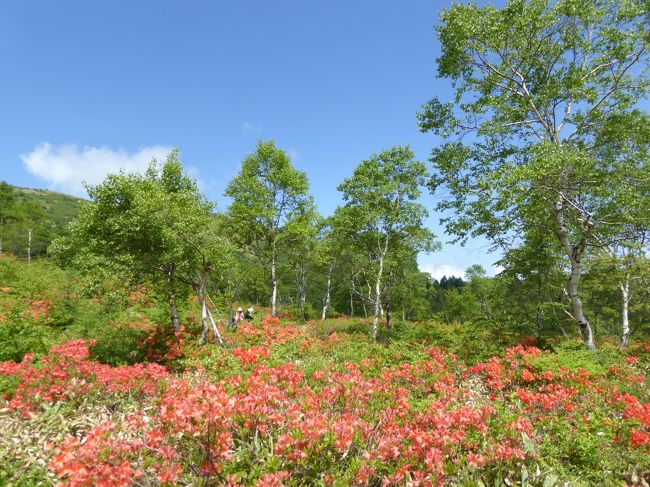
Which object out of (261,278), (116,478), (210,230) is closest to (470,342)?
(210,230)

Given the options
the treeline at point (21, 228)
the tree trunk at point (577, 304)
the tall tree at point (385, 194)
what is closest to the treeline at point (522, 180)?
the tree trunk at point (577, 304)

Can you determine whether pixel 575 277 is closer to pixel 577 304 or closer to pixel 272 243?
pixel 577 304

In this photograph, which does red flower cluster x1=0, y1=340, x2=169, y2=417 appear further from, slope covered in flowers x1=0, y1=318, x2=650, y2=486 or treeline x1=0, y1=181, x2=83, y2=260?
treeline x1=0, y1=181, x2=83, y2=260

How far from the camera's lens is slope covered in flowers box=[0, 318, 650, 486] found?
165 inches

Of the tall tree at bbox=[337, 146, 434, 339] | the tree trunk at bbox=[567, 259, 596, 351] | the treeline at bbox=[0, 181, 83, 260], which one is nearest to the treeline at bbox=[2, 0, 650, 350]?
the tree trunk at bbox=[567, 259, 596, 351]

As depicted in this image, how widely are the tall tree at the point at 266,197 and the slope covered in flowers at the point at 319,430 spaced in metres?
14.4

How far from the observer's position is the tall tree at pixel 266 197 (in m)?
22.4

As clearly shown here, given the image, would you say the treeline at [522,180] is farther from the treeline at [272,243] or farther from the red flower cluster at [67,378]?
the red flower cluster at [67,378]

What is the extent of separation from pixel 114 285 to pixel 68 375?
6.38 metres

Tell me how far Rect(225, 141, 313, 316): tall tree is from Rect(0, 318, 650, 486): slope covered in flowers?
14.4 m

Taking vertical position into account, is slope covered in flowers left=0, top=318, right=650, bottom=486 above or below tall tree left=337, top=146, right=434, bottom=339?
below

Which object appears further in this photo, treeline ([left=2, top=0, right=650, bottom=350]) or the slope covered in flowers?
treeline ([left=2, top=0, right=650, bottom=350])

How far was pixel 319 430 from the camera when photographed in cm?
448

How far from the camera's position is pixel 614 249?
Result: 20.3m
